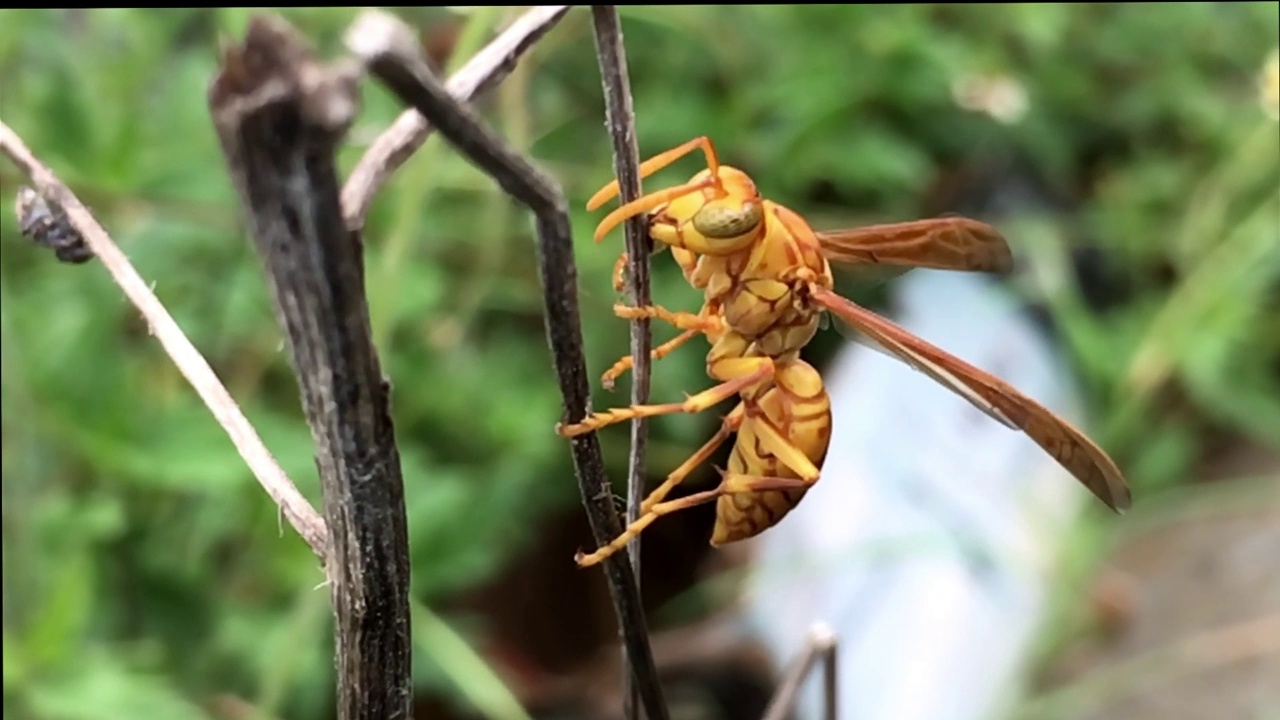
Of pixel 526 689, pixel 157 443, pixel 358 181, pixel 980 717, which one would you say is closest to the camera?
pixel 358 181

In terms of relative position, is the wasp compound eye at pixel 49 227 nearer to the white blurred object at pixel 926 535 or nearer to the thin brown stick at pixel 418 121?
the thin brown stick at pixel 418 121

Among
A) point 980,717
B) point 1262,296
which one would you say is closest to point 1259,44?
point 1262,296

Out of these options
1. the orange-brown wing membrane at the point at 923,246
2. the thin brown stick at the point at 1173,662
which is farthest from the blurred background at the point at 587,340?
the orange-brown wing membrane at the point at 923,246

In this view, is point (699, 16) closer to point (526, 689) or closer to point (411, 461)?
point (411, 461)

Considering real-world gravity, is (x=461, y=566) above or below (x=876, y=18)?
below

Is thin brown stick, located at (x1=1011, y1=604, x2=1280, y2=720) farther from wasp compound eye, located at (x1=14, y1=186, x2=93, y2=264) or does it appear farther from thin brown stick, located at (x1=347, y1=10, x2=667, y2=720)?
wasp compound eye, located at (x1=14, y1=186, x2=93, y2=264)

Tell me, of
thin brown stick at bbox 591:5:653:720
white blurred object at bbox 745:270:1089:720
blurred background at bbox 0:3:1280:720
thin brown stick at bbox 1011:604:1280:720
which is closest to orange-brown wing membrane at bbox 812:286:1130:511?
thin brown stick at bbox 591:5:653:720

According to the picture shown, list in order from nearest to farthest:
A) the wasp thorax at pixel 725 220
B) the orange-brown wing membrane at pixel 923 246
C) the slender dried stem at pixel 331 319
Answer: the slender dried stem at pixel 331 319, the wasp thorax at pixel 725 220, the orange-brown wing membrane at pixel 923 246
